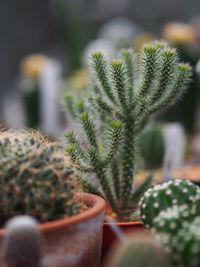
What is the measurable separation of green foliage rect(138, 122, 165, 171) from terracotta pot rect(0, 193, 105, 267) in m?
1.99

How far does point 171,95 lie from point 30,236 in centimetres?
103

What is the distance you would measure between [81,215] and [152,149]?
2171 mm

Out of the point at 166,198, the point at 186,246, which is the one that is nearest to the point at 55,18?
the point at 166,198

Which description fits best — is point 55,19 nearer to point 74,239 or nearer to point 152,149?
point 152,149

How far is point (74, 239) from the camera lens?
1.81 meters

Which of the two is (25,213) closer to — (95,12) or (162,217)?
(162,217)

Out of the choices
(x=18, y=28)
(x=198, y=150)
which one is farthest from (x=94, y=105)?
(x=18, y=28)

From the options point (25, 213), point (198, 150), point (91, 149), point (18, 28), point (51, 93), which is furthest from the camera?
point (18, 28)

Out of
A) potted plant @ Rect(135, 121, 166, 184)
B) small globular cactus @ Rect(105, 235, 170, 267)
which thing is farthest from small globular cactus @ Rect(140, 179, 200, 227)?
potted plant @ Rect(135, 121, 166, 184)

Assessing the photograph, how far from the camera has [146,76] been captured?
7.47 feet

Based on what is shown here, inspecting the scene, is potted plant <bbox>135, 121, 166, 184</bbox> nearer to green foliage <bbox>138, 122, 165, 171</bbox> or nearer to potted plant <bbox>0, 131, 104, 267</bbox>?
green foliage <bbox>138, 122, 165, 171</bbox>

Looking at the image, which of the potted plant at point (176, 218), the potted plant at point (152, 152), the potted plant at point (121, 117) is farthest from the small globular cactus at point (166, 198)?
the potted plant at point (152, 152)

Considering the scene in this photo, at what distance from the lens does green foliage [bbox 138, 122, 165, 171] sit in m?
3.96

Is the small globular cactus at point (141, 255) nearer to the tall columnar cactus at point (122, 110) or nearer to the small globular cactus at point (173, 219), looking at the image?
the small globular cactus at point (173, 219)
